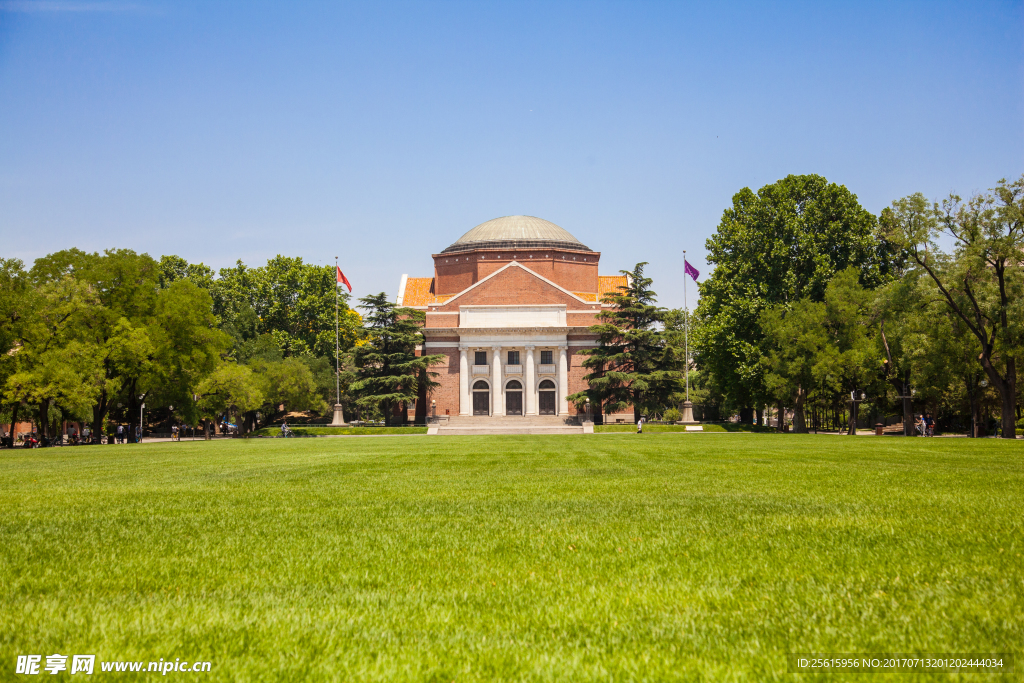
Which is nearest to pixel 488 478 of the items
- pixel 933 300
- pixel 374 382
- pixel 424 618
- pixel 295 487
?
pixel 295 487

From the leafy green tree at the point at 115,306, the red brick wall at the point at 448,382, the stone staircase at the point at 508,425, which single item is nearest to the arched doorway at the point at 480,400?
the red brick wall at the point at 448,382

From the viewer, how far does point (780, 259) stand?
1970 inches

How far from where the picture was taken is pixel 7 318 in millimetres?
38844

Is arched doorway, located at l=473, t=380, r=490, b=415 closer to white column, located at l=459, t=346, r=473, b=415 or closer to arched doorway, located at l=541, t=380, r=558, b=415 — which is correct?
white column, located at l=459, t=346, r=473, b=415

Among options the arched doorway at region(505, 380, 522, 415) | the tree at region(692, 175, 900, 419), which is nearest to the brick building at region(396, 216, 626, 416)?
the arched doorway at region(505, 380, 522, 415)

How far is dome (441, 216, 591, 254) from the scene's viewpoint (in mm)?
75125

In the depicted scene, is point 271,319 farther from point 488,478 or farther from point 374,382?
point 488,478

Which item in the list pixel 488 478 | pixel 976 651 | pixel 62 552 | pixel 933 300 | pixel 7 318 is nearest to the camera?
pixel 976 651

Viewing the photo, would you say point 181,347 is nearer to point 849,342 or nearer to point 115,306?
point 115,306

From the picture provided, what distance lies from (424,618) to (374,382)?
5683 cm

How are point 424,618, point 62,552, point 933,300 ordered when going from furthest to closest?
1. point 933,300
2. point 62,552
3. point 424,618

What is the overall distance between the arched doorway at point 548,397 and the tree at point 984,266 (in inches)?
1484

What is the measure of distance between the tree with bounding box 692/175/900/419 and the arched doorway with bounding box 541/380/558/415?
64.2ft

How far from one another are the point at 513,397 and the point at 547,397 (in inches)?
118
